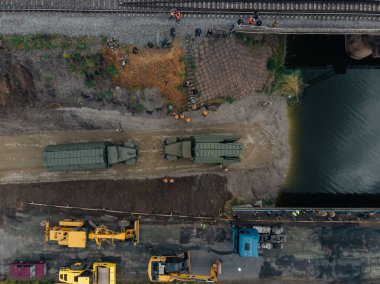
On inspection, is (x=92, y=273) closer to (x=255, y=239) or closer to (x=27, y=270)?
(x=27, y=270)

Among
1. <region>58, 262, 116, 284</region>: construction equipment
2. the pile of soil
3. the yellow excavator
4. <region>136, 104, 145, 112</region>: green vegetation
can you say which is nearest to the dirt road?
the pile of soil

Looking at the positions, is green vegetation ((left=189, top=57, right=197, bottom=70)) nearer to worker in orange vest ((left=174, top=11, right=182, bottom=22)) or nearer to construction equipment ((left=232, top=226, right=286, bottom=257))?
worker in orange vest ((left=174, top=11, right=182, bottom=22))

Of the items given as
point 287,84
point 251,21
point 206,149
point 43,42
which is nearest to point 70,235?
point 206,149

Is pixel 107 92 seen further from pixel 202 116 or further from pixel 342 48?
pixel 342 48

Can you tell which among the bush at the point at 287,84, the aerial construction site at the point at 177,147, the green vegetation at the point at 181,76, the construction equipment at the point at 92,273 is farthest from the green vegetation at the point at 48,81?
the bush at the point at 287,84


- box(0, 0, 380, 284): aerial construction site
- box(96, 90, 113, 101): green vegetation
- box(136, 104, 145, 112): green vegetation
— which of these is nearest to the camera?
box(0, 0, 380, 284): aerial construction site

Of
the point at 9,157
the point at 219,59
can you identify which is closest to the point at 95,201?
the point at 9,157
